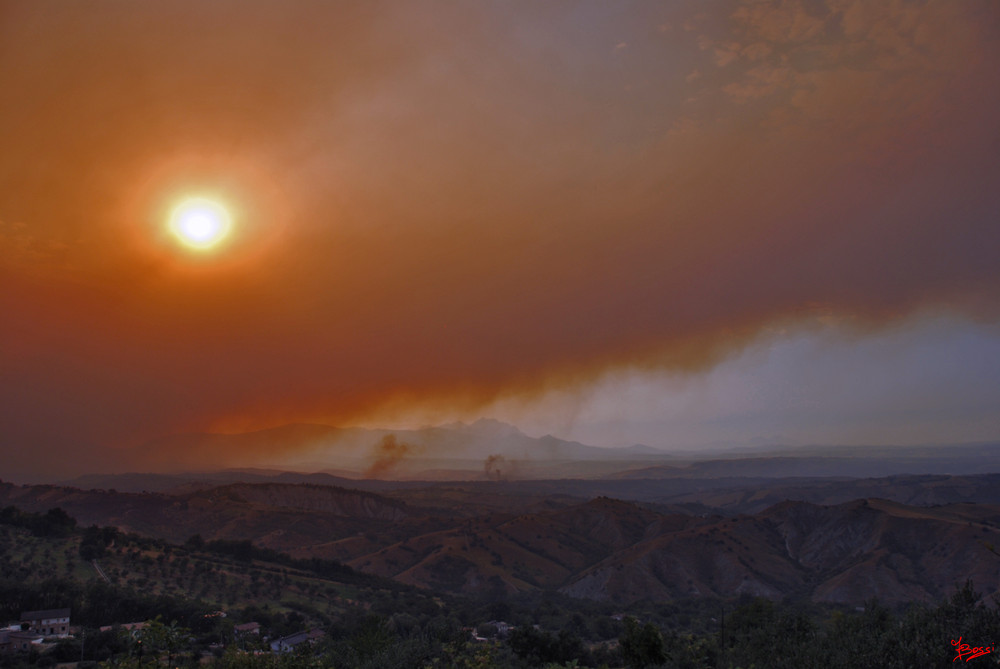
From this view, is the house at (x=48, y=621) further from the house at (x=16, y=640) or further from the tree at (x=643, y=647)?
the tree at (x=643, y=647)

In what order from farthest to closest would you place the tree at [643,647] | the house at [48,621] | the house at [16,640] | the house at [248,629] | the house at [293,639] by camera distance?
the house at [248,629] → the house at [293,639] → the house at [48,621] → the house at [16,640] → the tree at [643,647]

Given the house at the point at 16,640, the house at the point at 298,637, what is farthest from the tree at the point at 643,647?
the house at the point at 16,640

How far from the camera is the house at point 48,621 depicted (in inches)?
1668

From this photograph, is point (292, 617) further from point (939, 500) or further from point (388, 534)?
point (939, 500)

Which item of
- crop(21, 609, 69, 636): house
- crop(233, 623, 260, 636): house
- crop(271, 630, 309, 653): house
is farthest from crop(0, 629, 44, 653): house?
crop(271, 630, 309, 653): house

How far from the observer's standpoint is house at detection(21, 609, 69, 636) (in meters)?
42.4

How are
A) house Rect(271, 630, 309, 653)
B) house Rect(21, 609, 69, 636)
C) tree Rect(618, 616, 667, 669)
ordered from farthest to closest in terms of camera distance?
house Rect(271, 630, 309, 653), house Rect(21, 609, 69, 636), tree Rect(618, 616, 667, 669)

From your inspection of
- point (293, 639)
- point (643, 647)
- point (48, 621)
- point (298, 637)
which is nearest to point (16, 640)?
point (48, 621)

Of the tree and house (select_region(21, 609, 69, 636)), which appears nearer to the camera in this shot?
the tree

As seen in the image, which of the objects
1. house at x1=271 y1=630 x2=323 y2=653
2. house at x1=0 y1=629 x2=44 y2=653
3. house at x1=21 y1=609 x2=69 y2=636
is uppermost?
house at x1=0 y1=629 x2=44 y2=653

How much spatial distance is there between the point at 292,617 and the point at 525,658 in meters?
28.1

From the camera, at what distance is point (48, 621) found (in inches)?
1743

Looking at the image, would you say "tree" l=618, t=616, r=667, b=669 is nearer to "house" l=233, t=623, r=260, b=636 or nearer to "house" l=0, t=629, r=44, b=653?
"house" l=233, t=623, r=260, b=636

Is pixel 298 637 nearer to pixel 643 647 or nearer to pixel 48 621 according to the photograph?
pixel 48 621
